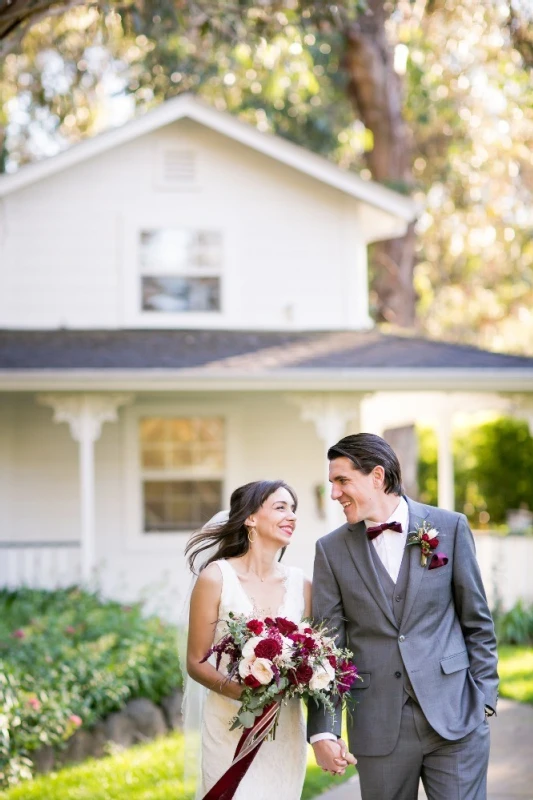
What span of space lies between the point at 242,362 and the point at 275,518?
7877 mm

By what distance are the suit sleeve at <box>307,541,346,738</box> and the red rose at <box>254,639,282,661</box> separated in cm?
28

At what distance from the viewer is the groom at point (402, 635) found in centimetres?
421

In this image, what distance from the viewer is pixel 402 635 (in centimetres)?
425

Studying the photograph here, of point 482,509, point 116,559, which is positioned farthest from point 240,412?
point 482,509

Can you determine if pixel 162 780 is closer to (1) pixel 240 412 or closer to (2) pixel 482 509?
(1) pixel 240 412

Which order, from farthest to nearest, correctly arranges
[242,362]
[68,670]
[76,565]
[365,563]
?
[76,565], [242,362], [68,670], [365,563]

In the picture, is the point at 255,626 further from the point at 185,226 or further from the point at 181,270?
the point at 185,226

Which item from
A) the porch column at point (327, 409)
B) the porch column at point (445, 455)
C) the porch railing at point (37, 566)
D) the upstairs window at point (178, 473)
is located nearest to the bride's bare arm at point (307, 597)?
the porch column at point (327, 409)

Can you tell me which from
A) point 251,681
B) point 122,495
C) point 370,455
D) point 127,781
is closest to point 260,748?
point 251,681

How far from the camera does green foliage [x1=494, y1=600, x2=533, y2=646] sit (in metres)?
13.2

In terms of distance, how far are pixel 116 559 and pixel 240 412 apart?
2457 mm

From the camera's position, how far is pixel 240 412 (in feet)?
47.5

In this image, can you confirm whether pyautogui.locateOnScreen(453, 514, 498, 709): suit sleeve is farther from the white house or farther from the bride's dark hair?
the white house

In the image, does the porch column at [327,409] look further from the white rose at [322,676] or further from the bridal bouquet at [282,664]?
the white rose at [322,676]
